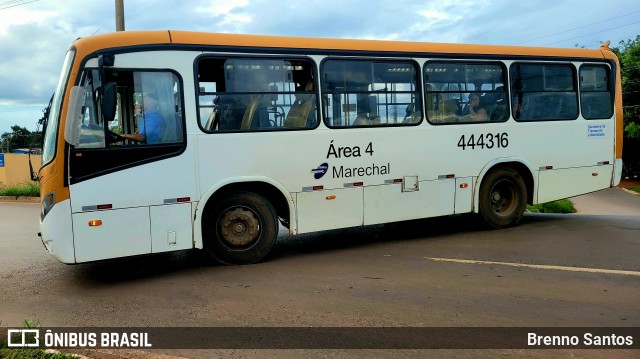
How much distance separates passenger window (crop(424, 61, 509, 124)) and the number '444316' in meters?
0.27

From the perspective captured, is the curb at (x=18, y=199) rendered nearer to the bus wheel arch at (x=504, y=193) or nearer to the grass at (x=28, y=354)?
the bus wheel arch at (x=504, y=193)

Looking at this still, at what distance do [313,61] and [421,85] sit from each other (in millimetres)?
1918

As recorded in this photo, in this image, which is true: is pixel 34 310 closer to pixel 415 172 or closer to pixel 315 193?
pixel 315 193

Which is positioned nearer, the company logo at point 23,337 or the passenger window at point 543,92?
the company logo at point 23,337

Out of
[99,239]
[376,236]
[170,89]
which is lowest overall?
[376,236]

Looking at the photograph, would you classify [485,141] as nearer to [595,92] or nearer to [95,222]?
[595,92]

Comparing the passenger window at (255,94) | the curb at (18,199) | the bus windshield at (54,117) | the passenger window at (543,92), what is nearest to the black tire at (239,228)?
the passenger window at (255,94)

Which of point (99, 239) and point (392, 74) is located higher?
point (392, 74)

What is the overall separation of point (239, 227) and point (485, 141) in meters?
4.49

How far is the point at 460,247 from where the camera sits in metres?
8.47

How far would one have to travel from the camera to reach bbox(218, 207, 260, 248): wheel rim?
24.0 ft

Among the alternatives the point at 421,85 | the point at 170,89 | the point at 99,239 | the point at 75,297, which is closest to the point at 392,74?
the point at 421,85

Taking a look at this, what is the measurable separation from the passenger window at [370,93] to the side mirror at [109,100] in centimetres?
291

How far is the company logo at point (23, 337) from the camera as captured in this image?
4477 mm
